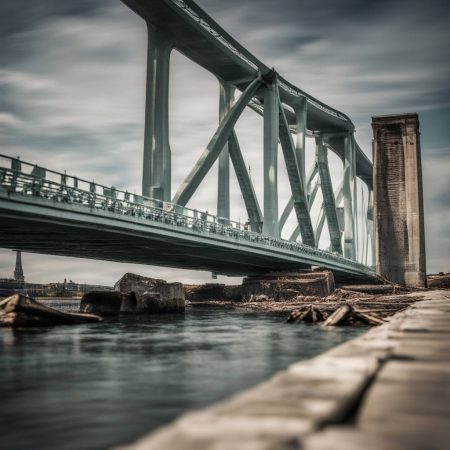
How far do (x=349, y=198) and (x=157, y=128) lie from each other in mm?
53195

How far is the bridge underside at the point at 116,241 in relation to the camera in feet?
84.4

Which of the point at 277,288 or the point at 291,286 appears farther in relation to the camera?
the point at 277,288

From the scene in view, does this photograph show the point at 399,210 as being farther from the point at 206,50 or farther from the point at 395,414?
the point at 395,414

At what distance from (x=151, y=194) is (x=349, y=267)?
33.7 metres

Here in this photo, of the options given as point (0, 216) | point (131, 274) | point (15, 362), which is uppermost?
point (0, 216)

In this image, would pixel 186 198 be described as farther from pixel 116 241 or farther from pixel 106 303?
pixel 106 303

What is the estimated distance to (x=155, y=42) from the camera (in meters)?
49.9

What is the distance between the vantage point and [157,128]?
156ft

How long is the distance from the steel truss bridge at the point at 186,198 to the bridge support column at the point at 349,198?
8.09 metres

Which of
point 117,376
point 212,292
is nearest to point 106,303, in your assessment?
point 117,376

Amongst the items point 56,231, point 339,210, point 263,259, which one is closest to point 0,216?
point 56,231

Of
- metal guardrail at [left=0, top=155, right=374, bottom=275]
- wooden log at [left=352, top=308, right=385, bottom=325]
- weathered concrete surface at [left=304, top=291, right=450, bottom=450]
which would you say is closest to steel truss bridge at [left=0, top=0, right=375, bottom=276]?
metal guardrail at [left=0, top=155, right=374, bottom=275]

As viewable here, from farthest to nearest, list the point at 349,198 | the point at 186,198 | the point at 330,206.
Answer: the point at 349,198 → the point at 330,206 → the point at 186,198

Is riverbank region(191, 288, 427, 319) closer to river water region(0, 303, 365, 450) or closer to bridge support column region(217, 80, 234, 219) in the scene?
river water region(0, 303, 365, 450)
